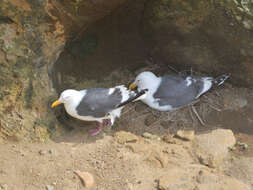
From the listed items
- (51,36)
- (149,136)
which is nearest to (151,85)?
(149,136)

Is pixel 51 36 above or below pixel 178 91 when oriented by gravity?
above

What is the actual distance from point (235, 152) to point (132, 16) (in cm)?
232

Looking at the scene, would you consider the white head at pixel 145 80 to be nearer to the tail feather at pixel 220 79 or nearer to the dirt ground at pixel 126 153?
the dirt ground at pixel 126 153

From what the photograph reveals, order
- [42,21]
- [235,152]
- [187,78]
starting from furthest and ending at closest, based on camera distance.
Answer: [187,78] < [235,152] < [42,21]

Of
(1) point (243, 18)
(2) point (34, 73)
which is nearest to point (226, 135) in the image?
(1) point (243, 18)

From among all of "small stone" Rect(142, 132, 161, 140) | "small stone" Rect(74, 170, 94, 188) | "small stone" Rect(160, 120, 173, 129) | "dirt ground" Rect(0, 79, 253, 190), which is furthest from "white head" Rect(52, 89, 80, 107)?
"small stone" Rect(160, 120, 173, 129)

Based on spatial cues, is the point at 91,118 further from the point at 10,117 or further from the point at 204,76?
the point at 204,76

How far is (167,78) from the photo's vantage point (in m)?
4.39

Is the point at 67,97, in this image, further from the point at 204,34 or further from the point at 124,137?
the point at 204,34

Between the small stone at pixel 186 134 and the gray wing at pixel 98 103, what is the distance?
88 cm

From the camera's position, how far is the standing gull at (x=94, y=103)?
12.2 ft

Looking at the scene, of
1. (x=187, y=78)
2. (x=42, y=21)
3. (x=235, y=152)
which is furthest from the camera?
(x=187, y=78)

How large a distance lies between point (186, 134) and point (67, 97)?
158cm

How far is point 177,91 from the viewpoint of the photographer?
14.0 feet
